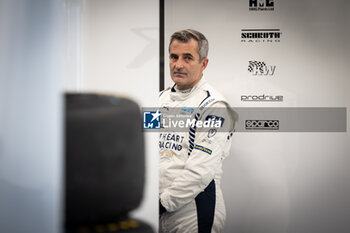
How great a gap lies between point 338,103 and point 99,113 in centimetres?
123

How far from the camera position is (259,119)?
1683 mm

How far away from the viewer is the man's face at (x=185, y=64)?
5.38ft

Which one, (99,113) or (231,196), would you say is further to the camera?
(231,196)

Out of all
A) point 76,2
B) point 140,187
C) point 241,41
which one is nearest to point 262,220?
point 140,187

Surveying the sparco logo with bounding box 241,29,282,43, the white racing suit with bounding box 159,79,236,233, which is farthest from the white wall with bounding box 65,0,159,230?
the sparco logo with bounding box 241,29,282,43

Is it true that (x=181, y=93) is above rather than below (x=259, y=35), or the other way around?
below

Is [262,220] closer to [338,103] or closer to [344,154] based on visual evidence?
[344,154]

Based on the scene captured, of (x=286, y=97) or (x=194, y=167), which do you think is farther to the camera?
(x=286, y=97)

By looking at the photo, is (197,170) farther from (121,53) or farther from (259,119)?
(121,53)

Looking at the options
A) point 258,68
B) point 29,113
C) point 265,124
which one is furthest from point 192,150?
point 29,113

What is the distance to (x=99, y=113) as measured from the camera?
1503mm

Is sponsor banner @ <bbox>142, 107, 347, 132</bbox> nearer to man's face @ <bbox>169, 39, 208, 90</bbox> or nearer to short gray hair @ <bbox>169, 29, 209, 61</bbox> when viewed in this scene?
man's face @ <bbox>169, 39, 208, 90</bbox>

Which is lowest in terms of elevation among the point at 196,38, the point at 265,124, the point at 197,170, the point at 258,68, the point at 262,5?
the point at 197,170

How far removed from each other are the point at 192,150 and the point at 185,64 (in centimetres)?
44
